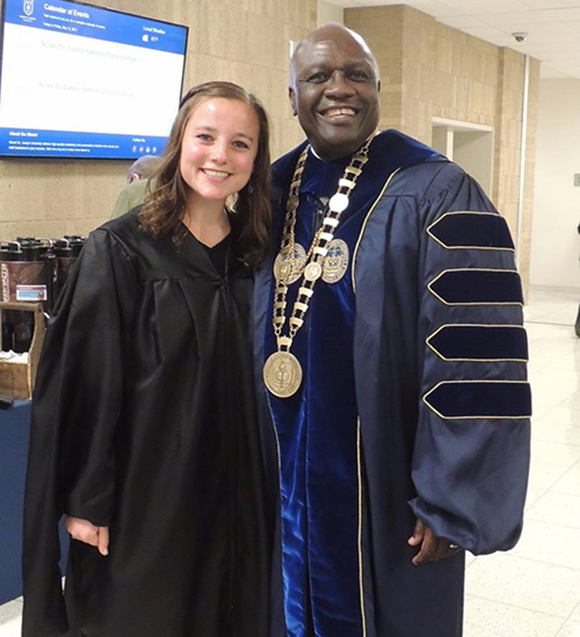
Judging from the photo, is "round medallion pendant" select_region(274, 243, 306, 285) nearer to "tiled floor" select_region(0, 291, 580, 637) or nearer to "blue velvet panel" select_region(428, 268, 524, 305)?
"blue velvet panel" select_region(428, 268, 524, 305)

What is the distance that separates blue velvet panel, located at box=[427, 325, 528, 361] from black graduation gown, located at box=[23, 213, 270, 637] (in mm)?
441

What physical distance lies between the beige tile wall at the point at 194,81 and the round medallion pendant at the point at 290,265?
256 centimetres

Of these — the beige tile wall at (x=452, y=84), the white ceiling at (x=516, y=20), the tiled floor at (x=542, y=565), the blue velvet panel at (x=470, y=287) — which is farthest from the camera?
the beige tile wall at (x=452, y=84)

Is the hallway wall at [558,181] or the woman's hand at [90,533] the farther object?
the hallway wall at [558,181]

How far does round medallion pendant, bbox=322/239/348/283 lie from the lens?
1748 millimetres

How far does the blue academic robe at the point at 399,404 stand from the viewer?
166cm

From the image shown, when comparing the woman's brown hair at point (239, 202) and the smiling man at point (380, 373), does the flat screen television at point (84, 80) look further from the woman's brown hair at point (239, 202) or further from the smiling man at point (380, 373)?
the smiling man at point (380, 373)

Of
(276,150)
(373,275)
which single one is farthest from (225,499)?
(276,150)

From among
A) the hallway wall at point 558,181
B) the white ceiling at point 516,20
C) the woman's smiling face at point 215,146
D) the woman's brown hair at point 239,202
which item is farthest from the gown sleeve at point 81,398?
the hallway wall at point 558,181

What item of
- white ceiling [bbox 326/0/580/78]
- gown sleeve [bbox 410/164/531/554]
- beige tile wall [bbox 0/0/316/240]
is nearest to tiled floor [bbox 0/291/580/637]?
gown sleeve [bbox 410/164/531/554]

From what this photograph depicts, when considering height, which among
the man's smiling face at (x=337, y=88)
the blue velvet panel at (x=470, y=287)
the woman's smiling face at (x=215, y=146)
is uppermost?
the man's smiling face at (x=337, y=88)

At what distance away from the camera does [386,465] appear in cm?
173

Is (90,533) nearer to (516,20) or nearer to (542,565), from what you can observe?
(542,565)

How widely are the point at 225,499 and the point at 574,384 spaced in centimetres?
520
